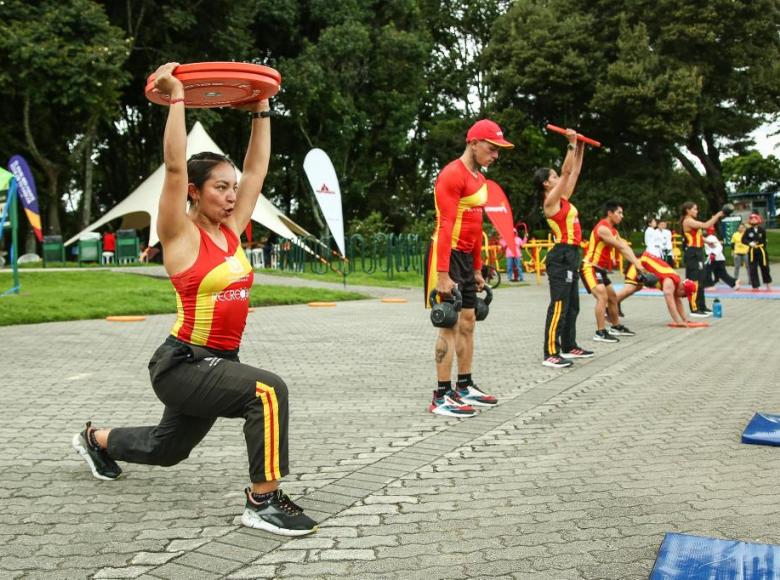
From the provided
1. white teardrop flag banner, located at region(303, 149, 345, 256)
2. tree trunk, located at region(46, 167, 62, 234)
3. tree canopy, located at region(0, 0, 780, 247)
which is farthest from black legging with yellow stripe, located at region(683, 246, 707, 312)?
tree trunk, located at region(46, 167, 62, 234)

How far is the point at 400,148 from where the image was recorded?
38.6 meters

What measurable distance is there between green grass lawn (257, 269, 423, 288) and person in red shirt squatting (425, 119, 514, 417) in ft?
48.3

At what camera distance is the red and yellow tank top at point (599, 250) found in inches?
449

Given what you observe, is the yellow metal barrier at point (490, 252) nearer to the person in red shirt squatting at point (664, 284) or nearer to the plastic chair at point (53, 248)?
the person in red shirt squatting at point (664, 284)

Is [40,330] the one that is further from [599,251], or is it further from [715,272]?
[715,272]

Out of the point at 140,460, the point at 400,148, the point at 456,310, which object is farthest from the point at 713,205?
the point at 140,460

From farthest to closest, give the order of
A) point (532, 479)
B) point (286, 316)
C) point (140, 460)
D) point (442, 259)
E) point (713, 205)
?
point (713, 205), point (286, 316), point (442, 259), point (532, 479), point (140, 460)

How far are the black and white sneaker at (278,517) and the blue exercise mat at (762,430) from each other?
2.97 meters

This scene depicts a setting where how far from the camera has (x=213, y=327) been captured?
3941 mm

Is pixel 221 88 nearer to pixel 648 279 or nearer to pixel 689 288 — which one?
pixel 648 279

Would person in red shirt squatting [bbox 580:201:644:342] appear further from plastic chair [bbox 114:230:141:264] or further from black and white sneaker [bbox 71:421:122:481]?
plastic chair [bbox 114:230:141:264]

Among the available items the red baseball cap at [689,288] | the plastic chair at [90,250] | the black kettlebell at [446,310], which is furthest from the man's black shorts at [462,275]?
the plastic chair at [90,250]

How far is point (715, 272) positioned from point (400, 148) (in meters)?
19.8

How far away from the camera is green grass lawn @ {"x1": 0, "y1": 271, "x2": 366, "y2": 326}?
13.7m
